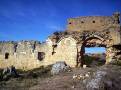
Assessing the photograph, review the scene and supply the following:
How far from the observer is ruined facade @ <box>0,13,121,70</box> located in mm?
22375

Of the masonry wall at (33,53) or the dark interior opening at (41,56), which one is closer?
the masonry wall at (33,53)

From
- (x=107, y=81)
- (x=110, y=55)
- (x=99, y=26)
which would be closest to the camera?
(x=107, y=81)

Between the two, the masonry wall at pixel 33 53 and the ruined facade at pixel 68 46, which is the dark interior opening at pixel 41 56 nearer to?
the ruined facade at pixel 68 46

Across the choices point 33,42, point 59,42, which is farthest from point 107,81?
point 33,42

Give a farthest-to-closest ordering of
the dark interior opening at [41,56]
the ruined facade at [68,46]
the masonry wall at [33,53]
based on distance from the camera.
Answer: the dark interior opening at [41,56]
the masonry wall at [33,53]
the ruined facade at [68,46]

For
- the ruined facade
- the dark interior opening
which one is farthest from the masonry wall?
the dark interior opening

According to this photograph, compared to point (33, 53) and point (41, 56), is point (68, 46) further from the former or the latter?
point (33, 53)

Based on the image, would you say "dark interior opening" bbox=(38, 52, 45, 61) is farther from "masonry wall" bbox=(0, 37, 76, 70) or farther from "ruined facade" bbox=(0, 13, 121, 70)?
"masonry wall" bbox=(0, 37, 76, 70)

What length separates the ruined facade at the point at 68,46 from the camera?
22375mm

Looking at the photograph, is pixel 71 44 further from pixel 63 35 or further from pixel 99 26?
pixel 99 26

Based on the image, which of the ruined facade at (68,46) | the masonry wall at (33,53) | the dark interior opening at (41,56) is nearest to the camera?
the ruined facade at (68,46)

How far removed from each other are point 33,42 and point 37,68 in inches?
108

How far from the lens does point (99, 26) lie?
2620 centimetres

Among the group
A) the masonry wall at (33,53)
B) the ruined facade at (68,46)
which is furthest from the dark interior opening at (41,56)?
the masonry wall at (33,53)
